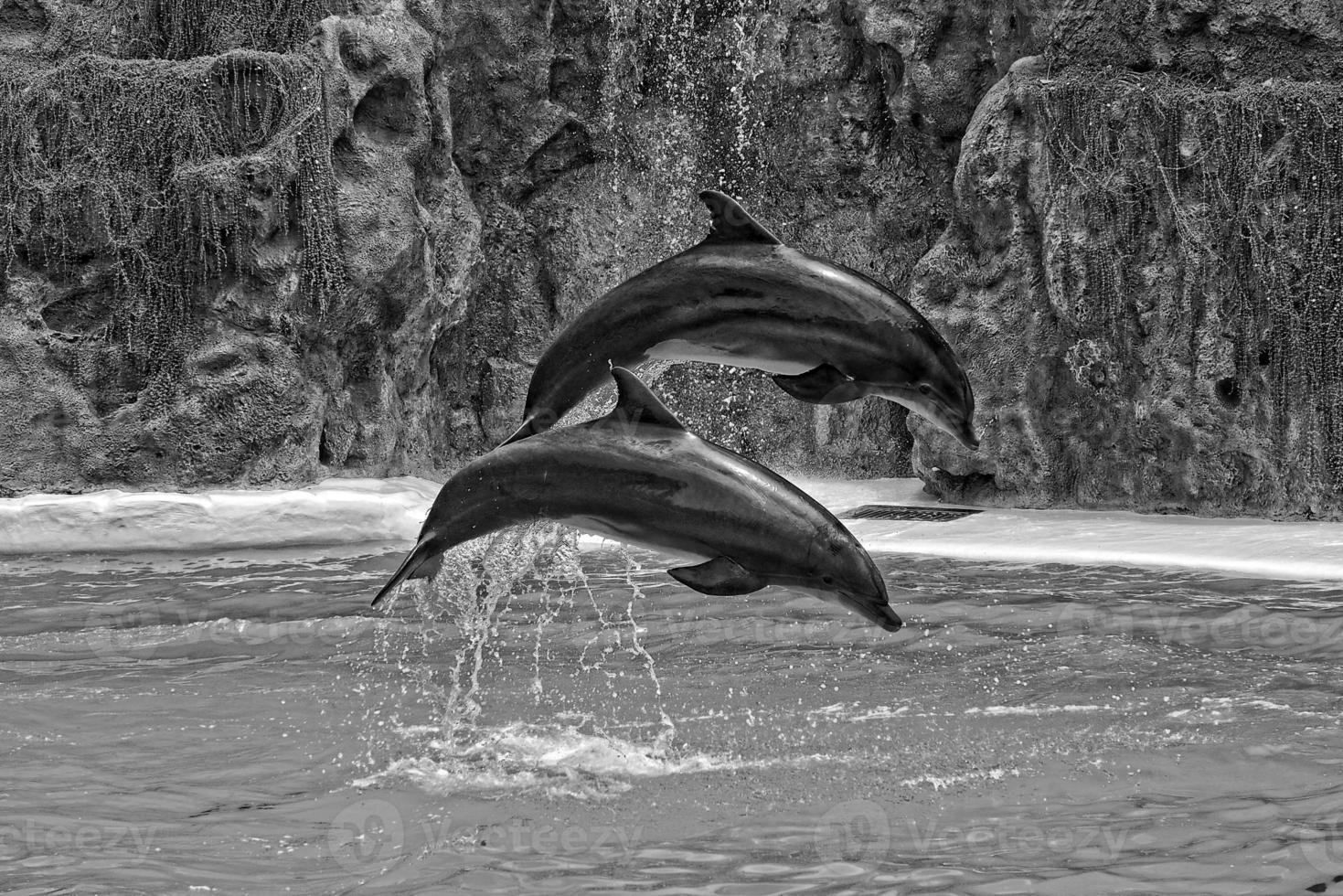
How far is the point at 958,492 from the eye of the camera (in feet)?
33.5

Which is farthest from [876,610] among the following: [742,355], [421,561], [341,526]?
[341,526]

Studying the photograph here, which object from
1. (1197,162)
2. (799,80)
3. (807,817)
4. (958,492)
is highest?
(799,80)

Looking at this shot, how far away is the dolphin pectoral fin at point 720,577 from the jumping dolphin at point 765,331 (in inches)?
16.7

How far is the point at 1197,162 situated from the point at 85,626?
679 cm

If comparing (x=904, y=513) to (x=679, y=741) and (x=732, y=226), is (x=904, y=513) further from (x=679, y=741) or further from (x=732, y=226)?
(x=732, y=226)

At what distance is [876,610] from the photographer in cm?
328

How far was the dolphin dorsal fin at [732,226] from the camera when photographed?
349 cm

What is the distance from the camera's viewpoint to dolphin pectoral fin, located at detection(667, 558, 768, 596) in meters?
3.30

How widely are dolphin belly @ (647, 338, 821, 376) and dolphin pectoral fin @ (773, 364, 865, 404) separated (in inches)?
1.8

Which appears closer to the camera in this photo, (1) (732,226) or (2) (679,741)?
(1) (732,226)

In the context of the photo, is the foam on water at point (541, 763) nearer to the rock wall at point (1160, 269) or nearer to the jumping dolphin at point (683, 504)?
the jumping dolphin at point (683, 504)

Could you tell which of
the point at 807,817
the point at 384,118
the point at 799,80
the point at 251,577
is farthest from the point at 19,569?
the point at 799,80

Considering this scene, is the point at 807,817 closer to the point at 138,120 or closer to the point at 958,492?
the point at 958,492

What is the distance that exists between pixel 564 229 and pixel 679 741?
8.33m
